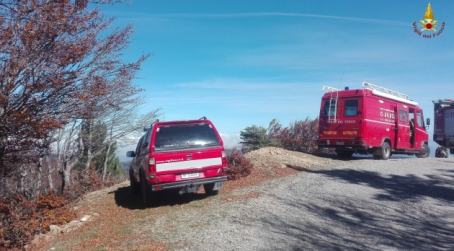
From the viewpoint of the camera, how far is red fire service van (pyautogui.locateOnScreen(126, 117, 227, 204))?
386 inches

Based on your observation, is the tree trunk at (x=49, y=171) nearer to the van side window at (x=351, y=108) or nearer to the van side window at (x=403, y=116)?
the van side window at (x=351, y=108)

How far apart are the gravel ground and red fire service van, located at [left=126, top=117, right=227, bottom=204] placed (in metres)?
0.70

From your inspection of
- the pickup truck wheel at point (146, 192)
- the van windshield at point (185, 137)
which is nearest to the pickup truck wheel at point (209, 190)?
the van windshield at point (185, 137)

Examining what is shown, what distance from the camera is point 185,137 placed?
10.3m

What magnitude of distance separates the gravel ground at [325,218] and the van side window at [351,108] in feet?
16.3

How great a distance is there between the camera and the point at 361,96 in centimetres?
1705

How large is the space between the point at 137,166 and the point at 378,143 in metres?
10.5

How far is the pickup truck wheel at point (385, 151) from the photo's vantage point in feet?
60.2

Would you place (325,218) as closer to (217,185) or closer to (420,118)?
(217,185)

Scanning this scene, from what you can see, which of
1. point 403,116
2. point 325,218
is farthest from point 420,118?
point 325,218

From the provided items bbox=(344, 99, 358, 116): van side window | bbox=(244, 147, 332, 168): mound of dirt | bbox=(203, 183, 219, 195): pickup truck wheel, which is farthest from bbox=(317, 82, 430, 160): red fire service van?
bbox=(203, 183, 219, 195): pickup truck wheel

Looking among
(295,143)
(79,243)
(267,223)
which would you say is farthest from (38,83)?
(295,143)

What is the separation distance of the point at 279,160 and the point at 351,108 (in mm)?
3884

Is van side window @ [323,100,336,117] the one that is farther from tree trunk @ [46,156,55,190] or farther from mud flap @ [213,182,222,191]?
tree trunk @ [46,156,55,190]
